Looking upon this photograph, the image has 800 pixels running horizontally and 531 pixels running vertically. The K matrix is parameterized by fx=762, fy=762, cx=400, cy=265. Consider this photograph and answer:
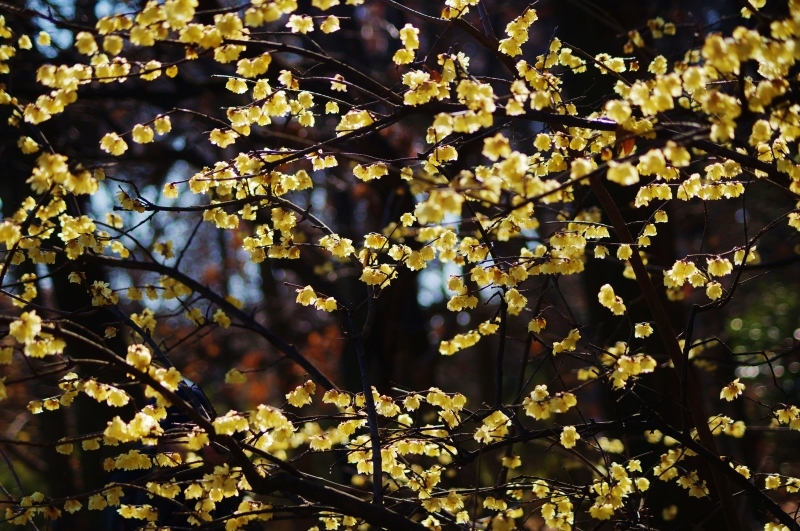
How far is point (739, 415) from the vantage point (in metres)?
8.00

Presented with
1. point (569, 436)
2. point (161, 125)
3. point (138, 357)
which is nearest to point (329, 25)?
point (161, 125)

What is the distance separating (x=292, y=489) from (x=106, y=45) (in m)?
1.61

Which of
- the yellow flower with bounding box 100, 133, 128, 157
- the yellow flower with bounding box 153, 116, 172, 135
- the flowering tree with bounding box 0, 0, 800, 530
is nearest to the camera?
the flowering tree with bounding box 0, 0, 800, 530

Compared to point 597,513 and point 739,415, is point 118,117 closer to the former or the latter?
point 739,415

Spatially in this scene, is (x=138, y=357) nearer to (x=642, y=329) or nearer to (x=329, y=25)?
(x=329, y=25)

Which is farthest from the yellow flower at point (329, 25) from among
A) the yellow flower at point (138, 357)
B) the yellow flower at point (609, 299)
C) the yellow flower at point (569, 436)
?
the yellow flower at point (569, 436)

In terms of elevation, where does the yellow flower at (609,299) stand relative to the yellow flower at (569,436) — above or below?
above

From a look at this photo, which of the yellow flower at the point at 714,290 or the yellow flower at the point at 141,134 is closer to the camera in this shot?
the yellow flower at the point at 141,134

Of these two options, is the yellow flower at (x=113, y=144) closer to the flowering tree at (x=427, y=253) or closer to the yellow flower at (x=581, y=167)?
the flowering tree at (x=427, y=253)

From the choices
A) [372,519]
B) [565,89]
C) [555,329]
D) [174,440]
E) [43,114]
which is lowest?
[372,519]

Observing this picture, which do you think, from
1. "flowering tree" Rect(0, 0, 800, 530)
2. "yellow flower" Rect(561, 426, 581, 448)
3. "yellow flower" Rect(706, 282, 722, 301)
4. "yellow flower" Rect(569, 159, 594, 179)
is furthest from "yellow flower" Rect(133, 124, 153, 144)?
"yellow flower" Rect(706, 282, 722, 301)

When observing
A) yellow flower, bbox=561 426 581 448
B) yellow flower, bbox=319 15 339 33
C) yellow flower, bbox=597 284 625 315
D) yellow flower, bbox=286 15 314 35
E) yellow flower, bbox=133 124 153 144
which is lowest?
yellow flower, bbox=561 426 581 448

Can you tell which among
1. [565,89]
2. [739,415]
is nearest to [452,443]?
[565,89]

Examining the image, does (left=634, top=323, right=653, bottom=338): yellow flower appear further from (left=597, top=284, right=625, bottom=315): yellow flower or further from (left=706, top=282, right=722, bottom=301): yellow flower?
(left=706, top=282, right=722, bottom=301): yellow flower
